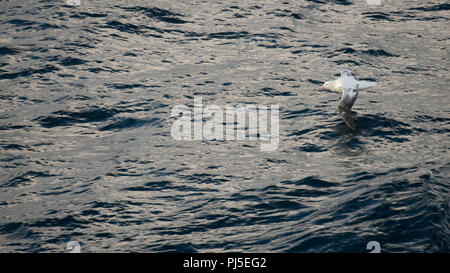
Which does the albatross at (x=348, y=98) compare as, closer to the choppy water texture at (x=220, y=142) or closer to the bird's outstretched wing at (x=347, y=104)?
the bird's outstretched wing at (x=347, y=104)

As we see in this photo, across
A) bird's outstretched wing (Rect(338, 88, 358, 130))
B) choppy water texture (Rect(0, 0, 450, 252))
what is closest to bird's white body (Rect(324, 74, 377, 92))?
bird's outstretched wing (Rect(338, 88, 358, 130))

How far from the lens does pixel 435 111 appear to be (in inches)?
581

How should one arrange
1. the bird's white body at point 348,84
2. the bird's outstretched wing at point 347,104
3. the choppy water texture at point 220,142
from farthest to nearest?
the bird's white body at point 348,84 → the bird's outstretched wing at point 347,104 → the choppy water texture at point 220,142

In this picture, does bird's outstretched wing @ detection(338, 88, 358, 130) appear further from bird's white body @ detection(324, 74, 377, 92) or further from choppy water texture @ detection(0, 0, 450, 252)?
choppy water texture @ detection(0, 0, 450, 252)

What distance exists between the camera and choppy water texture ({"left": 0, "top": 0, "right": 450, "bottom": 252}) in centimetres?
1067

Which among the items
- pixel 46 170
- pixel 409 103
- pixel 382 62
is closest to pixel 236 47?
pixel 382 62

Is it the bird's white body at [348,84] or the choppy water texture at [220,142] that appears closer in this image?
the choppy water texture at [220,142]

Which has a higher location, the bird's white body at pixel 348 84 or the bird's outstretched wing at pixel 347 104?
the bird's white body at pixel 348 84

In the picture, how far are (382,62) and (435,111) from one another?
10.5 ft

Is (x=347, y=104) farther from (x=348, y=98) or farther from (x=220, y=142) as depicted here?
(x=220, y=142)

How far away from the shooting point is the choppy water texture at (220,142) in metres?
10.7

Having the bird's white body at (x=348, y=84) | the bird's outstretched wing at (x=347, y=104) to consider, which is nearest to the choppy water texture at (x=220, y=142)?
the bird's outstretched wing at (x=347, y=104)

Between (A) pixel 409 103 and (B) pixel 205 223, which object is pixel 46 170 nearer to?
(B) pixel 205 223

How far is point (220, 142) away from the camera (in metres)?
13.8
